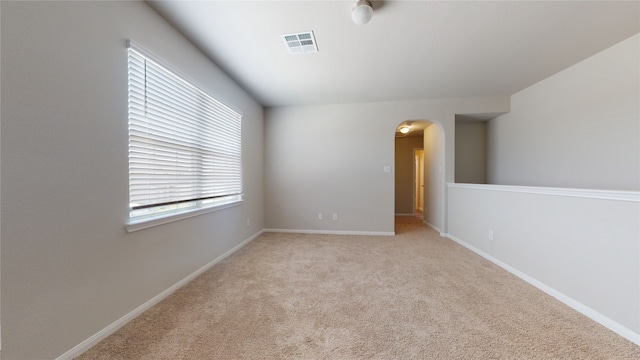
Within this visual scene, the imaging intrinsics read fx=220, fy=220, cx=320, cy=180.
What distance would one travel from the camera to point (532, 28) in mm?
2109

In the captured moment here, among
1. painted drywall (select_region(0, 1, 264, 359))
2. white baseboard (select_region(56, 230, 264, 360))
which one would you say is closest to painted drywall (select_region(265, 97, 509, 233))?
white baseboard (select_region(56, 230, 264, 360))

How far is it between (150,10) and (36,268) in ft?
6.81

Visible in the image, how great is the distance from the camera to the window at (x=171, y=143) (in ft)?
5.90

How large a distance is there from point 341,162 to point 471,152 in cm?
294

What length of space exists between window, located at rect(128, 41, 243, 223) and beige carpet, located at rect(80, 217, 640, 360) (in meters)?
0.89

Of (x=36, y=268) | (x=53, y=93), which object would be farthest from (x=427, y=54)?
(x=36, y=268)

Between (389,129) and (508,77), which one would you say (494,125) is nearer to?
(508,77)

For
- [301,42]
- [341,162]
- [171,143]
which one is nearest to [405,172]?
[341,162]

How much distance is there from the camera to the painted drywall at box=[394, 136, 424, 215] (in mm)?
6746

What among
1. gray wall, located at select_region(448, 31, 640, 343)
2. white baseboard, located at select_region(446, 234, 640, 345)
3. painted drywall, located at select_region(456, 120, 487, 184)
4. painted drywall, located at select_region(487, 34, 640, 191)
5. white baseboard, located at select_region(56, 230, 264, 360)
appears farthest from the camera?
painted drywall, located at select_region(456, 120, 487, 184)

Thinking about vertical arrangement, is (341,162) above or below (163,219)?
above

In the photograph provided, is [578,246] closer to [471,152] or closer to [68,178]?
[471,152]

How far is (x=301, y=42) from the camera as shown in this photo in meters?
2.34

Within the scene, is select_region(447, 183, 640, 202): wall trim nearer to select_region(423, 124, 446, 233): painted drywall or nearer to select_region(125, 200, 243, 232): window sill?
select_region(423, 124, 446, 233): painted drywall
